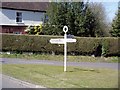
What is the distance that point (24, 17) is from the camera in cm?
3947

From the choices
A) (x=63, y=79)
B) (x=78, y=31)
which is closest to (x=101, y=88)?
(x=63, y=79)

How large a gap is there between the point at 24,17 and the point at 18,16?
0.81 m

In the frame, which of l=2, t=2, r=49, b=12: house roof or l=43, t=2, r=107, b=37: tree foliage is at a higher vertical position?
l=2, t=2, r=49, b=12: house roof

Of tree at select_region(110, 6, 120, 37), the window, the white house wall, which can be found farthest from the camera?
the window

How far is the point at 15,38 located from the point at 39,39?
2281 millimetres

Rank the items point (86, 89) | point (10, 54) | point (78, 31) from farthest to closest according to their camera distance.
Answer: point (78, 31) → point (10, 54) → point (86, 89)

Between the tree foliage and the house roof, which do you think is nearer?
the tree foliage

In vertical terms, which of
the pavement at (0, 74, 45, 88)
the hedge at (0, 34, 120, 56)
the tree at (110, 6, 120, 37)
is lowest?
the pavement at (0, 74, 45, 88)

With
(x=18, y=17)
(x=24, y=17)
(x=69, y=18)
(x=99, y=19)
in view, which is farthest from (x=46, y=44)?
(x=99, y=19)

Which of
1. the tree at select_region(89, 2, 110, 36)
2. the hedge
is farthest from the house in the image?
the hedge

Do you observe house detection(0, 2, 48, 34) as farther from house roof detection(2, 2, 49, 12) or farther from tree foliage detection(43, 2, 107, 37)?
tree foliage detection(43, 2, 107, 37)

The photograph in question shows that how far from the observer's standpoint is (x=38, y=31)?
35406mm

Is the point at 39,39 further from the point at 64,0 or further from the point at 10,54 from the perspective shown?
the point at 64,0

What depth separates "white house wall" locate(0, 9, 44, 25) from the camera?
1491 inches
